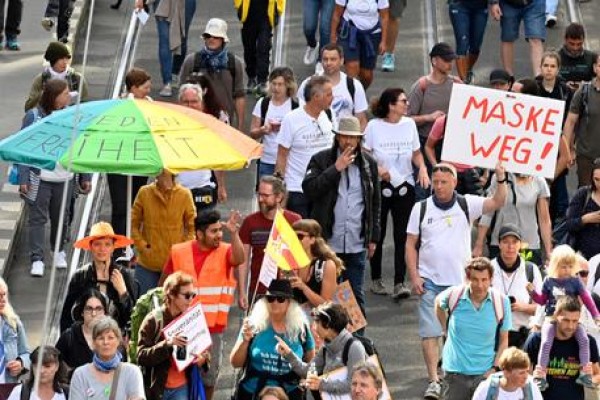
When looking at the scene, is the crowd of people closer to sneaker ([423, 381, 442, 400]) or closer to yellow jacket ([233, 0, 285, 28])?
sneaker ([423, 381, 442, 400])

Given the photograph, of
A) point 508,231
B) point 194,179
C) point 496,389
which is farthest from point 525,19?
point 496,389

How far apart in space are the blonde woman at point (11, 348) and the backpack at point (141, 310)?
820 millimetres

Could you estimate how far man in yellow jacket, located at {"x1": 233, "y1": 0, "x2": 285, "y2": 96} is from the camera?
21.5 m

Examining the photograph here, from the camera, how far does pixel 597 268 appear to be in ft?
52.8

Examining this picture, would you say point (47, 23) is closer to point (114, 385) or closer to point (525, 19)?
point (525, 19)

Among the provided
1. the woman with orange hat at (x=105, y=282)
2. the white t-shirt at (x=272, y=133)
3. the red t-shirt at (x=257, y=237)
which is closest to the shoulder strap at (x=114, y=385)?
the woman with orange hat at (x=105, y=282)

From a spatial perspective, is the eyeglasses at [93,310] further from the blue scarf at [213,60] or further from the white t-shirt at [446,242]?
the blue scarf at [213,60]

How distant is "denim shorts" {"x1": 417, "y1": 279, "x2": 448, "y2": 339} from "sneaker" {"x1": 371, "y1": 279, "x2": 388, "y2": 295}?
1670mm

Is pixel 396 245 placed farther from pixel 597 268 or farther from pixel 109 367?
pixel 109 367

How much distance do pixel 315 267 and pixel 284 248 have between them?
29.7 inches

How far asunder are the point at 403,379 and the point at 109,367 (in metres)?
3.25

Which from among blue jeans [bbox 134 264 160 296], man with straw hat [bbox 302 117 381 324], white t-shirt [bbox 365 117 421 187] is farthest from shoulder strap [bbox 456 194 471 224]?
blue jeans [bbox 134 264 160 296]

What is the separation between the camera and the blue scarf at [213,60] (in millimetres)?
19281

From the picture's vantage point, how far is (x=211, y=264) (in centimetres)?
1532
